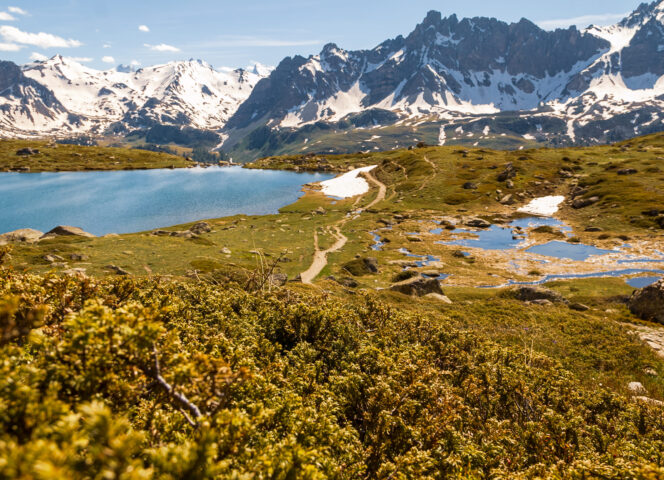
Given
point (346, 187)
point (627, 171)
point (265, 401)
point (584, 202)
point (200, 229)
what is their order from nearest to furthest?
1. point (265, 401)
2. point (200, 229)
3. point (584, 202)
4. point (627, 171)
5. point (346, 187)

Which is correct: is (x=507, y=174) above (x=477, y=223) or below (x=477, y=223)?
above

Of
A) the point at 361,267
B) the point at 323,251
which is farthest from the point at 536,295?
the point at 323,251

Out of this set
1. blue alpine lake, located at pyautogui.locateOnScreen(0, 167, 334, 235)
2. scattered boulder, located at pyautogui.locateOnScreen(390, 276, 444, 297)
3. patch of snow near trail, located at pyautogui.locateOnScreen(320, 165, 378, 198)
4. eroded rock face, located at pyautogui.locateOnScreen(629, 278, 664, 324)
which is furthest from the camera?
patch of snow near trail, located at pyautogui.locateOnScreen(320, 165, 378, 198)

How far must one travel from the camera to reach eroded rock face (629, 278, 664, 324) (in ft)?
129

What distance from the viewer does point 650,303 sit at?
133ft

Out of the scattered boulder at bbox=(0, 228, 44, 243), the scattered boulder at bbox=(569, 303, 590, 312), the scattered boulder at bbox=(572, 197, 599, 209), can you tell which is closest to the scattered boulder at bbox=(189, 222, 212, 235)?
the scattered boulder at bbox=(0, 228, 44, 243)

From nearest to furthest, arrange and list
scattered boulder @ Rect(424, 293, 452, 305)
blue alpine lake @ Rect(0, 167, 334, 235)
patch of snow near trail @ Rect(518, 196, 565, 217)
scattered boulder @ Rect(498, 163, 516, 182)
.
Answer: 1. scattered boulder @ Rect(424, 293, 452, 305)
2. blue alpine lake @ Rect(0, 167, 334, 235)
3. patch of snow near trail @ Rect(518, 196, 565, 217)
4. scattered boulder @ Rect(498, 163, 516, 182)

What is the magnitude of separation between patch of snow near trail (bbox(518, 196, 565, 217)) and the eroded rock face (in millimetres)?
85196

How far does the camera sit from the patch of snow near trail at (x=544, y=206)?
120m

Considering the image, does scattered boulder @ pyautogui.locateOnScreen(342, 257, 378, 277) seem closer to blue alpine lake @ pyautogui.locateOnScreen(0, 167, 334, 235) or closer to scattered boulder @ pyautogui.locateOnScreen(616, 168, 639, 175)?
blue alpine lake @ pyautogui.locateOnScreen(0, 167, 334, 235)

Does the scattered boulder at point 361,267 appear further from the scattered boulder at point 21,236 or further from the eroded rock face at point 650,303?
the scattered boulder at point 21,236

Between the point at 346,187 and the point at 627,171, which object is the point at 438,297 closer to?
the point at 346,187

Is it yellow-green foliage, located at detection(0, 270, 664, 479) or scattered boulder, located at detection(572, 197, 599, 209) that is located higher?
yellow-green foliage, located at detection(0, 270, 664, 479)

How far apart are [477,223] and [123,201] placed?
142408 millimetres
